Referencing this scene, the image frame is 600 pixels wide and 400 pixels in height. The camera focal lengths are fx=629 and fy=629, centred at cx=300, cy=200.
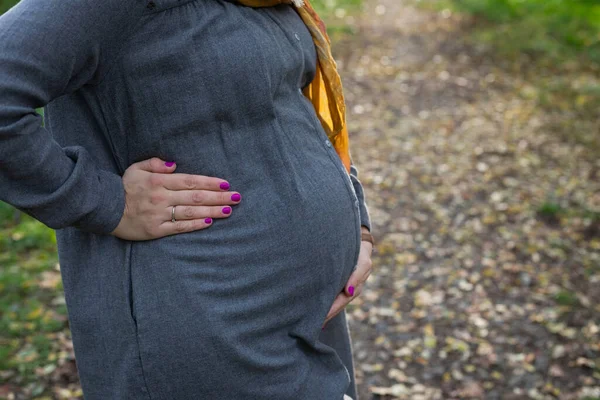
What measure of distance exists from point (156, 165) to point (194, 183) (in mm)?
95

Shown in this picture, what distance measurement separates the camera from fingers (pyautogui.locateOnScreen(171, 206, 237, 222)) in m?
1.44

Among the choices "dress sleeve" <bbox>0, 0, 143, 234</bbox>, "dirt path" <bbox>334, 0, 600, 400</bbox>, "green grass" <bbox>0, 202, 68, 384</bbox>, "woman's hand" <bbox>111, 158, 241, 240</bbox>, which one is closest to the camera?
"dress sleeve" <bbox>0, 0, 143, 234</bbox>

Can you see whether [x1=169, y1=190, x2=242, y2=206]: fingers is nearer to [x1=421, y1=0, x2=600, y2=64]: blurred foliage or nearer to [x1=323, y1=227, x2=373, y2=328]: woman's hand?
[x1=323, y1=227, x2=373, y2=328]: woman's hand

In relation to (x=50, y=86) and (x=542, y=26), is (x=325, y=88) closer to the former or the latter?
(x=50, y=86)

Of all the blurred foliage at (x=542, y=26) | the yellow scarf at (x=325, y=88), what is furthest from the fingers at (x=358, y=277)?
the blurred foliage at (x=542, y=26)

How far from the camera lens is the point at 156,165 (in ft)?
4.71

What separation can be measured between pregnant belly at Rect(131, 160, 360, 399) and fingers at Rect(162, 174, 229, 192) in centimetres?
5

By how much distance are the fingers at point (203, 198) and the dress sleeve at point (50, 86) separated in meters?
0.16

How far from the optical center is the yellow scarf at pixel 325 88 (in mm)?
1858

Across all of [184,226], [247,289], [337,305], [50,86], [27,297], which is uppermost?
[50,86]

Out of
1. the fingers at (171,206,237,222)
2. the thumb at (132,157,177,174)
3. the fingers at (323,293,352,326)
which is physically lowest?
the fingers at (323,293,352,326)

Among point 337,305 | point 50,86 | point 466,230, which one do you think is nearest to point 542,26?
point 466,230

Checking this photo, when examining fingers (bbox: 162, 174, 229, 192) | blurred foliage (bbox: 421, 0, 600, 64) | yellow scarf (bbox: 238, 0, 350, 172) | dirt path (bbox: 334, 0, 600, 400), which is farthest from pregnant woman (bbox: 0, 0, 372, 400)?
blurred foliage (bbox: 421, 0, 600, 64)

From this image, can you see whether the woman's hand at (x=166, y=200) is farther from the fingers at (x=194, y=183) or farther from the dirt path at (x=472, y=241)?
the dirt path at (x=472, y=241)
